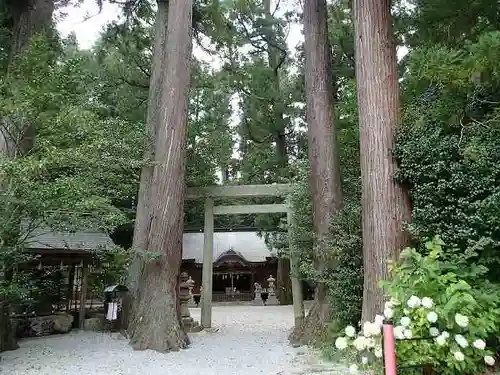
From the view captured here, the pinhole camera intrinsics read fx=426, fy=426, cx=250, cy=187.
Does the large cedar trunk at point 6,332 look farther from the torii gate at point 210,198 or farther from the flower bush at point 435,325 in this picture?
the flower bush at point 435,325

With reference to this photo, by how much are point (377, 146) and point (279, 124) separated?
12819 millimetres

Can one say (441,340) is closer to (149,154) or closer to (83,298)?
(149,154)

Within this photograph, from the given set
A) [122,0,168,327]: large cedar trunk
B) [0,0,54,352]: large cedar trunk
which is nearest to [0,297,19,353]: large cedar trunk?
[0,0,54,352]: large cedar trunk

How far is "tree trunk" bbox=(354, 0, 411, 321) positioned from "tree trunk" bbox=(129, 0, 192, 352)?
366cm

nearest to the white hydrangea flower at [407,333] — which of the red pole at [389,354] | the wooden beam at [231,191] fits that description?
the red pole at [389,354]

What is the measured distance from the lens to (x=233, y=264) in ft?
69.2

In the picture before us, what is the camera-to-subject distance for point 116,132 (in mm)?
8406

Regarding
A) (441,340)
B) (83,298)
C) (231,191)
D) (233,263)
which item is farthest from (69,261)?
(233,263)

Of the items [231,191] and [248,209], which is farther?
[248,209]

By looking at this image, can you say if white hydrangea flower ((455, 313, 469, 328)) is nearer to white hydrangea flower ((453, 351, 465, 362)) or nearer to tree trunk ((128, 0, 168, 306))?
white hydrangea flower ((453, 351, 465, 362))

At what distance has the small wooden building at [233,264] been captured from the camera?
21.0 meters

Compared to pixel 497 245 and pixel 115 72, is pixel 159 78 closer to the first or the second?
pixel 115 72

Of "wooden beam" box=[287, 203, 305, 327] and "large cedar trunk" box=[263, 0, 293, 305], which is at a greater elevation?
"large cedar trunk" box=[263, 0, 293, 305]

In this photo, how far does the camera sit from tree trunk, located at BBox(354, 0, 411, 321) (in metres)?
5.28
